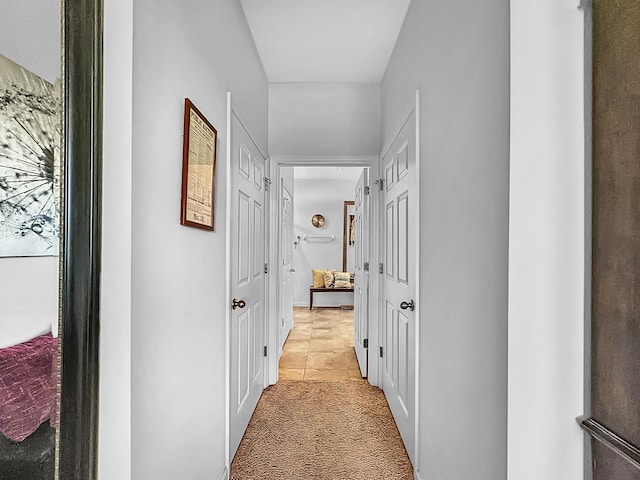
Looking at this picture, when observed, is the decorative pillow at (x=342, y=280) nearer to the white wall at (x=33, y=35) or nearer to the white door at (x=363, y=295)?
the white door at (x=363, y=295)

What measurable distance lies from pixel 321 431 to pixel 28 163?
2335 mm

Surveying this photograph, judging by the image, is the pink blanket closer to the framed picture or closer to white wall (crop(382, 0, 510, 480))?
the framed picture

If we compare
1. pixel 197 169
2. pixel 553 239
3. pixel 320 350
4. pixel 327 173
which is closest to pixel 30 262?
pixel 197 169

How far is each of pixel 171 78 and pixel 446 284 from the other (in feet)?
4.00

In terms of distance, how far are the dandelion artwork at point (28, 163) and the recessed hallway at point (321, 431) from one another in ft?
5.88

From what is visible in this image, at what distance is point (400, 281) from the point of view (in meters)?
2.52

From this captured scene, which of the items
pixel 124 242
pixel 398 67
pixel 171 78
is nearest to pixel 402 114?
pixel 398 67

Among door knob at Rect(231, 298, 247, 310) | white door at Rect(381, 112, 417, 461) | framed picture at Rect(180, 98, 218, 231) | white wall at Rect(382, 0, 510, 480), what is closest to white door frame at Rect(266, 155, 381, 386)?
white door at Rect(381, 112, 417, 461)

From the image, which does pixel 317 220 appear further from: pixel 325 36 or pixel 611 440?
pixel 611 440

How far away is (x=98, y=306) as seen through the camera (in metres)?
0.94

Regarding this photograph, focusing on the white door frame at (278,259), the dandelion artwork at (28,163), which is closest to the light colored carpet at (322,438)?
the white door frame at (278,259)

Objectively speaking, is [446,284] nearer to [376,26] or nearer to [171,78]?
[171,78]

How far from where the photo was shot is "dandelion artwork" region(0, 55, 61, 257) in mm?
637

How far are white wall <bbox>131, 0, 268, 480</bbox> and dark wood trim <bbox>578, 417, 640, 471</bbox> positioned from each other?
1.05 m
